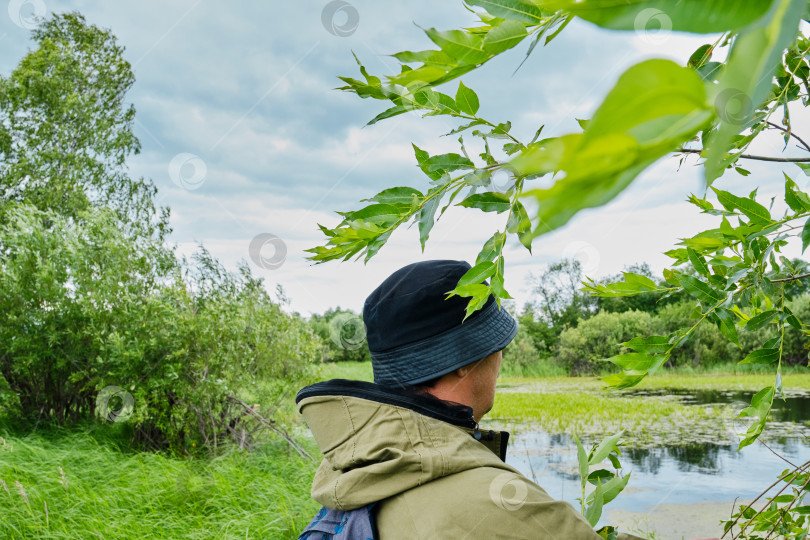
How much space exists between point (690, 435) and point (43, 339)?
39.6 feet

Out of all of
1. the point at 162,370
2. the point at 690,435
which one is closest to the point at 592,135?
the point at 162,370

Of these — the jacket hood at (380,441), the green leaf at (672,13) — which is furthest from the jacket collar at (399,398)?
the green leaf at (672,13)

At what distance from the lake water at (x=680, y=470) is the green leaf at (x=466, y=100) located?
7.26 metres

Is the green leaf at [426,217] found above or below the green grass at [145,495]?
above

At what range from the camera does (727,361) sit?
26.6 meters

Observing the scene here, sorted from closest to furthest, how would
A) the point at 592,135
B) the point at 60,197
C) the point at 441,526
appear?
the point at 592,135 → the point at 441,526 → the point at 60,197

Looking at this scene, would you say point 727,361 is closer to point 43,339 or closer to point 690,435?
point 690,435

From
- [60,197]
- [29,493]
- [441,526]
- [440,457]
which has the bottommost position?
[29,493]

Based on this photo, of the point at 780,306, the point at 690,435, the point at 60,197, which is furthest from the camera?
the point at 60,197

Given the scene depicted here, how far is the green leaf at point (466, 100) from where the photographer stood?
2.40 feet

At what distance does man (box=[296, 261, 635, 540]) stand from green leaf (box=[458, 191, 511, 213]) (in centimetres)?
49

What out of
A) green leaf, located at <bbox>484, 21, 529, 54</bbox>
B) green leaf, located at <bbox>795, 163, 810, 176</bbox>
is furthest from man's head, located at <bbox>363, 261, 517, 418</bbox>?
green leaf, located at <bbox>484, 21, 529, 54</bbox>

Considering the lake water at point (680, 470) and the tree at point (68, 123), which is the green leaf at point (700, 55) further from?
the tree at point (68, 123)

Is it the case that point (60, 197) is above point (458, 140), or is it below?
above
